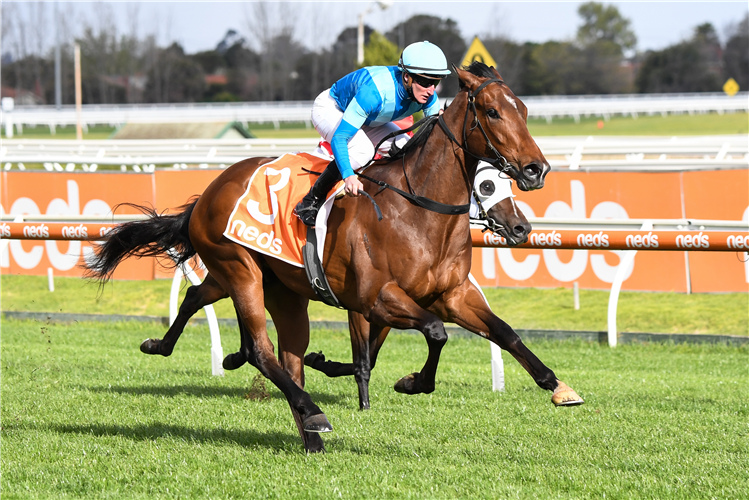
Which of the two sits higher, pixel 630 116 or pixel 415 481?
pixel 630 116

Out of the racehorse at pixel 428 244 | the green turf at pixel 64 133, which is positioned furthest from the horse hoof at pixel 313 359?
the green turf at pixel 64 133

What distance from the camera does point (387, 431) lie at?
4.74 metres

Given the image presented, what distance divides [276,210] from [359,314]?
0.98 metres

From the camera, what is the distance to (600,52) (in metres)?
67.8

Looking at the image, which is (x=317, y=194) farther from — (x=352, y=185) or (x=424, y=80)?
(x=424, y=80)

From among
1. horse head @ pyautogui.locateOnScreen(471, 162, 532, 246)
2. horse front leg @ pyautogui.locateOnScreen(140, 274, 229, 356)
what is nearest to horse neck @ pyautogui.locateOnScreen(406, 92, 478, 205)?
horse head @ pyautogui.locateOnScreen(471, 162, 532, 246)

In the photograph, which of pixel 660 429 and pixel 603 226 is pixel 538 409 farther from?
pixel 603 226

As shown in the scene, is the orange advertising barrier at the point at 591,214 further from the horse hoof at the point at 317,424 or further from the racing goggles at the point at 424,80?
the horse hoof at the point at 317,424

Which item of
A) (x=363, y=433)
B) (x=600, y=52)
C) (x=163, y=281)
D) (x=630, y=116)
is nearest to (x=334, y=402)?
(x=363, y=433)

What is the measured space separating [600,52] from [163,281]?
6257 centimetres

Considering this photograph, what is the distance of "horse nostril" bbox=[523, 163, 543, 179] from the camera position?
373 cm

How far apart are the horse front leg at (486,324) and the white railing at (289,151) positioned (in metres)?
6.06

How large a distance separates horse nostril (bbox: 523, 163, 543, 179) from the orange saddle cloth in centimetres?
128

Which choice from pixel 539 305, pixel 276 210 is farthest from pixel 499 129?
pixel 539 305
